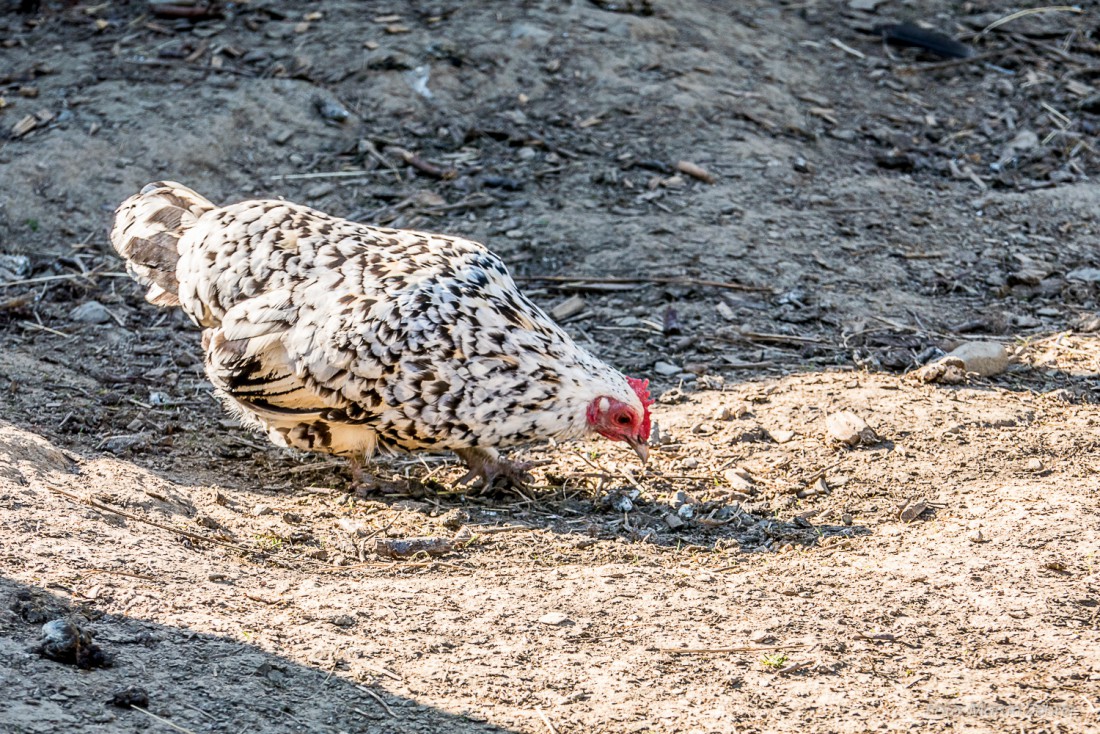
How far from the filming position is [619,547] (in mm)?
→ 4496

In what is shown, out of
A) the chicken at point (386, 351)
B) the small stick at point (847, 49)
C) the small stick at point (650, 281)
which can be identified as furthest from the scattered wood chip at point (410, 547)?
the small stick at point (847, 49)

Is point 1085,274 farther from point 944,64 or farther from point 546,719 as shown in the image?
point 546,719

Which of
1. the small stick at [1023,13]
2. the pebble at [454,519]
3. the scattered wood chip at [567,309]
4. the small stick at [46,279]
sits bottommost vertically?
the pebble at [454,519]

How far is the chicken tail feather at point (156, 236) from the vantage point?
5320mm

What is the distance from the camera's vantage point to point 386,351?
4.50m

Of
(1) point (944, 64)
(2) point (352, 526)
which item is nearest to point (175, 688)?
(2) point (352, 526)

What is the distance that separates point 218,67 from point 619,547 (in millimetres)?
5123

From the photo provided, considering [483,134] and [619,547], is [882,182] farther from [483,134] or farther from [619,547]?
[619,547]

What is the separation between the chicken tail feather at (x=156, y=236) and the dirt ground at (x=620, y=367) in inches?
22.9

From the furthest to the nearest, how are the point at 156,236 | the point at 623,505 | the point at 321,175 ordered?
the point at 321,175, the point at 156,236, the point at 623,505

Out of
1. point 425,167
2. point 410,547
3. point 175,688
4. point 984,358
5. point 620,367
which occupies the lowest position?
point 620,367

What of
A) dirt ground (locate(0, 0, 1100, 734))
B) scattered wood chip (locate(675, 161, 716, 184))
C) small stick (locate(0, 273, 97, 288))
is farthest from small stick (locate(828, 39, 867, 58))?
small stick (locate(0, 273, 97, 288))

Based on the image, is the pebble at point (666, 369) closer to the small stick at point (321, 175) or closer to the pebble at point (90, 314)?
the small stick at point (321, 175)

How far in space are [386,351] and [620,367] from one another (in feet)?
5.72
